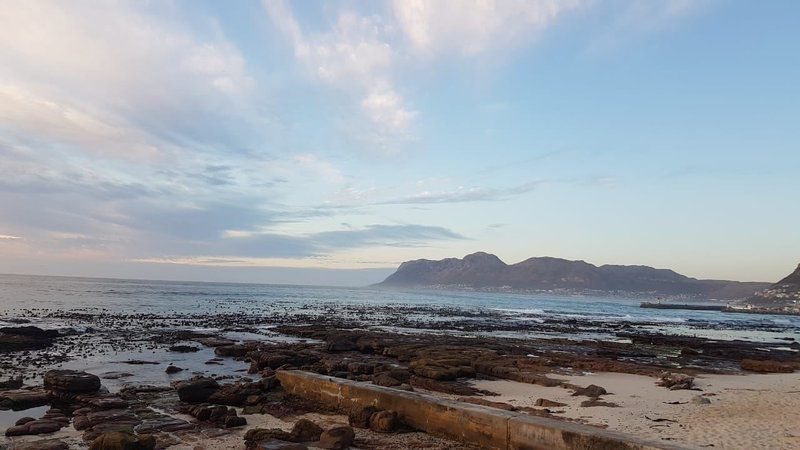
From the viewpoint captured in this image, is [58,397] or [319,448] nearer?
[319,448]

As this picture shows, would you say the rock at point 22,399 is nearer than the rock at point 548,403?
Yes

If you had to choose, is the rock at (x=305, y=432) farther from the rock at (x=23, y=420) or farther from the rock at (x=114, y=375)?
the rock at (x=114, y=375)

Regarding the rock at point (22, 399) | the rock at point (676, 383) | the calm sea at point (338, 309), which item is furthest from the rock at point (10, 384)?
the calm sea at point (338, 309)

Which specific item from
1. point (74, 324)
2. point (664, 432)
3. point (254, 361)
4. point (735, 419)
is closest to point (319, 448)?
point (664, 432)

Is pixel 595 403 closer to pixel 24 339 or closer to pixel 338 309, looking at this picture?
pixel 24 339

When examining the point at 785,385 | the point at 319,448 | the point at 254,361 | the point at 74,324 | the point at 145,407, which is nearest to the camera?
the point at 319,448

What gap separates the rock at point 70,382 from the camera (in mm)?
13117

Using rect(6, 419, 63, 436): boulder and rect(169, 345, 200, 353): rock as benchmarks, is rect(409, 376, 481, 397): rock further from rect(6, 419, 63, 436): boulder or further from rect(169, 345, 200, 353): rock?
rect(169, 345, 200, 353): rock

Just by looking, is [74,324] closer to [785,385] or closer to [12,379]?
[12,379]

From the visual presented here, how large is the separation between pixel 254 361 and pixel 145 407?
7.30 m

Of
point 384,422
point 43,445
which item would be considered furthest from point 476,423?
point 43,445

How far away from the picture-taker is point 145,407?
12289 mm

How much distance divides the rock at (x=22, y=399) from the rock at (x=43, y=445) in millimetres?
3717

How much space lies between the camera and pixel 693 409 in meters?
12.9
